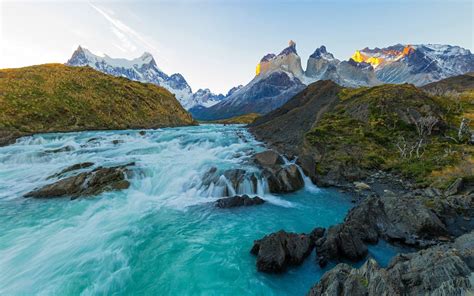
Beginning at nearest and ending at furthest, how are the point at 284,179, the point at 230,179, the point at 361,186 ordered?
the point at 230,179, the point at 284,179, the point at 361,186

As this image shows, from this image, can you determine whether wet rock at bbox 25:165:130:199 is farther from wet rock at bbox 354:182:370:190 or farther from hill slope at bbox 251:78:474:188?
wet rock at bbox 354:182:370:190

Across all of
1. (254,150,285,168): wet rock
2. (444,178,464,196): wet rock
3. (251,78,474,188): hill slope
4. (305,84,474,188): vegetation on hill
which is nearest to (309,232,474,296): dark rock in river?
(444,178,464,196): wet rock

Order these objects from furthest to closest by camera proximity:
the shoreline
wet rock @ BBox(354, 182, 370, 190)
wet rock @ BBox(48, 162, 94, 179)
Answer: wet rock @ BBox(48, 162, 94, 179) < wet rock @ BBox(354, 182, 370, 190) < the shoreline

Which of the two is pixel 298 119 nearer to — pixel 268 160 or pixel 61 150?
pixel 268 160

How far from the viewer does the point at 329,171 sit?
101ft

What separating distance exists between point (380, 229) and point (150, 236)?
15.9 metres

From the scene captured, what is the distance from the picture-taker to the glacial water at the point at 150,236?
12016mm

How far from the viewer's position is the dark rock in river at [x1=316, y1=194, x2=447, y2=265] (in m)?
13.5

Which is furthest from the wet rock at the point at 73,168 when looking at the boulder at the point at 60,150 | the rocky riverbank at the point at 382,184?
the rocky riverbank at the point at 382,184

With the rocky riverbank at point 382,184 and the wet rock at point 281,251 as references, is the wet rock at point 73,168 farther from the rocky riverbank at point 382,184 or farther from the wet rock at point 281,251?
Result: the wet rock at point 281,251

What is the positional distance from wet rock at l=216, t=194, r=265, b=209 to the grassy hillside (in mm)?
55422

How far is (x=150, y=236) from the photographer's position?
16.5 m

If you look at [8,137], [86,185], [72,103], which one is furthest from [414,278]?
[72,103]

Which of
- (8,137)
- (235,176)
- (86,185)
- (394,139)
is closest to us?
(86,185)
